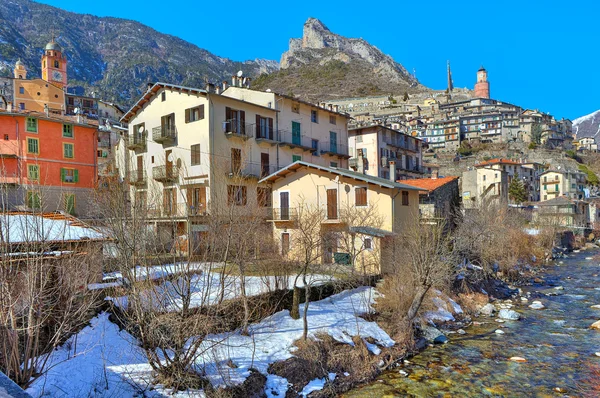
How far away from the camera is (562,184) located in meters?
87.0

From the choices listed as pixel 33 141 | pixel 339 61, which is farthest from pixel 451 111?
pixel 33 141

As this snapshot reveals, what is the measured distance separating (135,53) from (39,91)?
118 metres

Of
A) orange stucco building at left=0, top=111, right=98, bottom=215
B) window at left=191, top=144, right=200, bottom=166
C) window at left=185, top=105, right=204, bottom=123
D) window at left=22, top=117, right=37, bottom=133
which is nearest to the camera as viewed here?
window at left=191, top=144, right=200, bottom=166

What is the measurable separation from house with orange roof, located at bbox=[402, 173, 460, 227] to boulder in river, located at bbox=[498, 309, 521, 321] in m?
12.5

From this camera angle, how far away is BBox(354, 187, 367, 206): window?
30047 millimetres

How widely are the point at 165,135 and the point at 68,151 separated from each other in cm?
1385

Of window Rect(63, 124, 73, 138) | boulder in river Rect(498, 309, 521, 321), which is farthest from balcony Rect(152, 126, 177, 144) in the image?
boulder in river Rect(498, 309, 521, 321)

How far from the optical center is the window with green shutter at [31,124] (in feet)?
127

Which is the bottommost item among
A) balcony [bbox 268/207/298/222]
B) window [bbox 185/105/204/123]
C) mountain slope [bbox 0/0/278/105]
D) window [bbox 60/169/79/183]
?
balcony [bbox 268/207/298/222]

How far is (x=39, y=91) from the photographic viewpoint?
75812 millimetres

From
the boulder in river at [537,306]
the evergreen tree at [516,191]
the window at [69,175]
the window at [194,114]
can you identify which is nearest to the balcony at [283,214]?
the window at [194,114]

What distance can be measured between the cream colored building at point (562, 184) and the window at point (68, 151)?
88.8 m

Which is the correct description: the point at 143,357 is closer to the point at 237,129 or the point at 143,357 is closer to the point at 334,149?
the point at 237,129

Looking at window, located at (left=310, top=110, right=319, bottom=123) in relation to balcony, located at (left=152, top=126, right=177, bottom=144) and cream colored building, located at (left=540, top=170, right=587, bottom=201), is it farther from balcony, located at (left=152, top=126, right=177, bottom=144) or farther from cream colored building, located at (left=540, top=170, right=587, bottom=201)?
cream colored building, located at (left=540, top=170, right=587, bottom=201)
